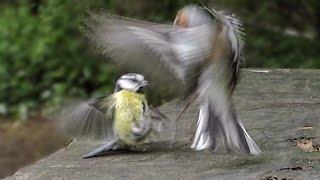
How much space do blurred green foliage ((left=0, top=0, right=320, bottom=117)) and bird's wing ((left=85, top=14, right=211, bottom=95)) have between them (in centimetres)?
394

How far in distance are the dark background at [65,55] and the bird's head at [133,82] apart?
150 inches

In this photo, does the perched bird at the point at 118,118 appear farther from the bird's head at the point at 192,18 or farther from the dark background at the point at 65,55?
the dark background at the point at 65,55

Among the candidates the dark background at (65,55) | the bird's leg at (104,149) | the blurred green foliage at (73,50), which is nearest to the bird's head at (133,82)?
the bird's leg at (104,149)

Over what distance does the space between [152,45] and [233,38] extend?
24 cm

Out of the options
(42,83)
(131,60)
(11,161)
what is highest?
(131,60)

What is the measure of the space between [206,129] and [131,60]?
1.01 ft

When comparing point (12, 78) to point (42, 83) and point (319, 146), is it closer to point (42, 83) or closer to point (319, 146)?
point (42, 83)

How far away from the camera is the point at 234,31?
2.50 meters

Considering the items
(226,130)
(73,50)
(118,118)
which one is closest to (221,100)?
(226,130)

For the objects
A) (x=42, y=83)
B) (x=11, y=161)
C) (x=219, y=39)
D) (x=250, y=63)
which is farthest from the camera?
(x=42, y=83)

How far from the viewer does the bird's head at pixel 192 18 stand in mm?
2527

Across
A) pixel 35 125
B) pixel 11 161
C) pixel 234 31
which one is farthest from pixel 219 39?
pixel 35 125

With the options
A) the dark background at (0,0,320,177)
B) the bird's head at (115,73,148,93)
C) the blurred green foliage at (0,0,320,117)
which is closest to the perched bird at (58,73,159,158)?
the bird's head at (115,73,148,93)

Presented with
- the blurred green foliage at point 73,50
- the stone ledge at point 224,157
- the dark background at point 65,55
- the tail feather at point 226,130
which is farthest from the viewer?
the blurred green foliage at point 73,50
